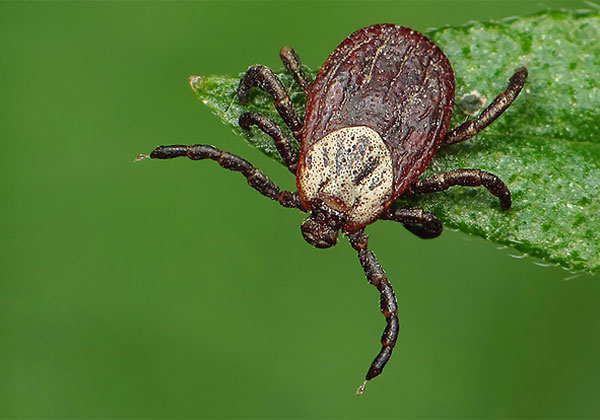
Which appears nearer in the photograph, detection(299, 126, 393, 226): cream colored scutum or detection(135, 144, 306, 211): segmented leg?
detection(299, 126, 393, 226): cream colored scutum

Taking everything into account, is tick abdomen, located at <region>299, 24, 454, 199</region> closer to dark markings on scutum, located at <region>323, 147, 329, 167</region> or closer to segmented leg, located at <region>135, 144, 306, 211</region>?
dark markings on scutum, located at <region>323, 147, 329, 167</region>

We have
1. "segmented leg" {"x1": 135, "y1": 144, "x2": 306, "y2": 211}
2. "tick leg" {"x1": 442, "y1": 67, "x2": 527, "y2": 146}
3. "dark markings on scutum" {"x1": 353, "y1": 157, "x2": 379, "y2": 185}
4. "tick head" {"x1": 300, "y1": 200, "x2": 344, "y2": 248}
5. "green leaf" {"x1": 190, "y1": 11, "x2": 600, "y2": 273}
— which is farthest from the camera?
"segmented leg" {"x1": 135, "y1": 144, "x2": 306, "y2": 211}

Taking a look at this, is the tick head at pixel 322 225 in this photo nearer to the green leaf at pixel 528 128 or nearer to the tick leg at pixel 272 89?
Result: the green leaf at pixel 528 128

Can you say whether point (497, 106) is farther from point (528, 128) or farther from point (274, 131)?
point (274, 131)

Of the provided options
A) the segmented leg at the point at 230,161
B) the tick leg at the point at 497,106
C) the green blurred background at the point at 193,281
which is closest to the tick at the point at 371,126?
the tick leg at the point at 497,106

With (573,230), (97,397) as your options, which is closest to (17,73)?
(97,397)

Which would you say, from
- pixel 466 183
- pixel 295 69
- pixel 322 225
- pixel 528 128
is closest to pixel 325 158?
pixel 322 225

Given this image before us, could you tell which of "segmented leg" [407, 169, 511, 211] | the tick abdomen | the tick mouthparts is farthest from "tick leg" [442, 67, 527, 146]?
the tick mouthparts

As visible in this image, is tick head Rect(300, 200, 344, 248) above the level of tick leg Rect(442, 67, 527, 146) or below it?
below
